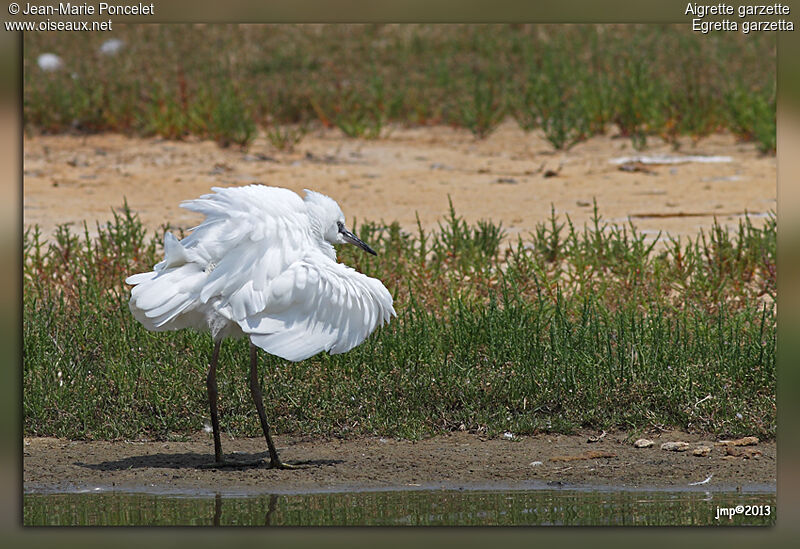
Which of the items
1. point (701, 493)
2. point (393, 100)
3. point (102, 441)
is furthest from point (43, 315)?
→ point (393, 100)

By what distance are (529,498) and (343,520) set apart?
865 mm

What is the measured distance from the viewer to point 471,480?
5031 mm

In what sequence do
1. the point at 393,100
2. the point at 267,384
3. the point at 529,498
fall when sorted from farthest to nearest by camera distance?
the point at 393,100 < the point at 267,384 < the point at 529,498

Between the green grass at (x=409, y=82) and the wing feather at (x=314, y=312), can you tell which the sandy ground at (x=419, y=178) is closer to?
the green grass at (x=409, y=82)

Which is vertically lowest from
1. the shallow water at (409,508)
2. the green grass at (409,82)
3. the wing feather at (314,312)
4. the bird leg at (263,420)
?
the shallow water at (409,508)

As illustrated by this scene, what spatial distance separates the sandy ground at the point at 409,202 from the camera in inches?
199

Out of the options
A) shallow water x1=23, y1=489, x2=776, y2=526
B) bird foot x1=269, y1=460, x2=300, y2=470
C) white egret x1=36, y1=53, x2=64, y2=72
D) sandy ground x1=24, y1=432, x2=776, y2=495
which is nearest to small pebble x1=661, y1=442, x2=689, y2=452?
sandy ground x1=24, y1=432, x2=776, y2=495

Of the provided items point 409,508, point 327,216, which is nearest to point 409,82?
point 327,216

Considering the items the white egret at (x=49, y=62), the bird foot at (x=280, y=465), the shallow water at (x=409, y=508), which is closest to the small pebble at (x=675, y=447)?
the shallow water at (x=409, y=508)

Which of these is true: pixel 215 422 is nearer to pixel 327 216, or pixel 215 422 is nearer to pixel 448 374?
pixel 327 216

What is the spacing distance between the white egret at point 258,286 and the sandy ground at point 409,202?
73cm

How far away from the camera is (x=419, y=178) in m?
10.2

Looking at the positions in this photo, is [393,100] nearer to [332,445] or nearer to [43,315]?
[43,315]

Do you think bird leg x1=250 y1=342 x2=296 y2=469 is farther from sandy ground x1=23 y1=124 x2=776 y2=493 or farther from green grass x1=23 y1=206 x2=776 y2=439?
green grass x1=23 y1=206 x2=776 y2=439
